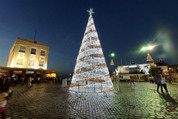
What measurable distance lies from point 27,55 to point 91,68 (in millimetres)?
25267

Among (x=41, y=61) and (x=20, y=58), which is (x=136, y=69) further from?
(x=20, y=58)

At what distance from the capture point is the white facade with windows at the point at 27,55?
80.6 feet

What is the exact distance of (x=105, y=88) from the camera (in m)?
10.1

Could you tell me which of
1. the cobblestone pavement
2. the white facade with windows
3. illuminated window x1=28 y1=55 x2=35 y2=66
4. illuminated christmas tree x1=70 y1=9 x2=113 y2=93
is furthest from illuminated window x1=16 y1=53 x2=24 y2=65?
the cobblestone pavement

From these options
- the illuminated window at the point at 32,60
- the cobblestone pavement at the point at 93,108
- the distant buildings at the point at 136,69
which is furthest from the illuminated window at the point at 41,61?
the distant buildings at the point at 136,69

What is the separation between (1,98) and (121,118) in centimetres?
428

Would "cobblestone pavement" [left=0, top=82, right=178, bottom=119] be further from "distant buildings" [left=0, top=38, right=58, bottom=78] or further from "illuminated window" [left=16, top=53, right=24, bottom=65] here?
"illuminated window" [left=16, top=53, right=24, bottom=65]

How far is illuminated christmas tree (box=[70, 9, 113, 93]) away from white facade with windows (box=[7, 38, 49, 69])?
898 inches

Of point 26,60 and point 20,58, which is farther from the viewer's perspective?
point 26,60

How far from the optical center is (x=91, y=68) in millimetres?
9680

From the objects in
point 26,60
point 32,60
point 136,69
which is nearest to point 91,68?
point 26,60

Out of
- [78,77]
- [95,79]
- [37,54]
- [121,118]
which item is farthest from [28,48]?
[121,118]

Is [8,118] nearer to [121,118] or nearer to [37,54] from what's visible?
[121,118]

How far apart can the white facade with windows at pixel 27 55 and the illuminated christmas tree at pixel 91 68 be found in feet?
74.9
